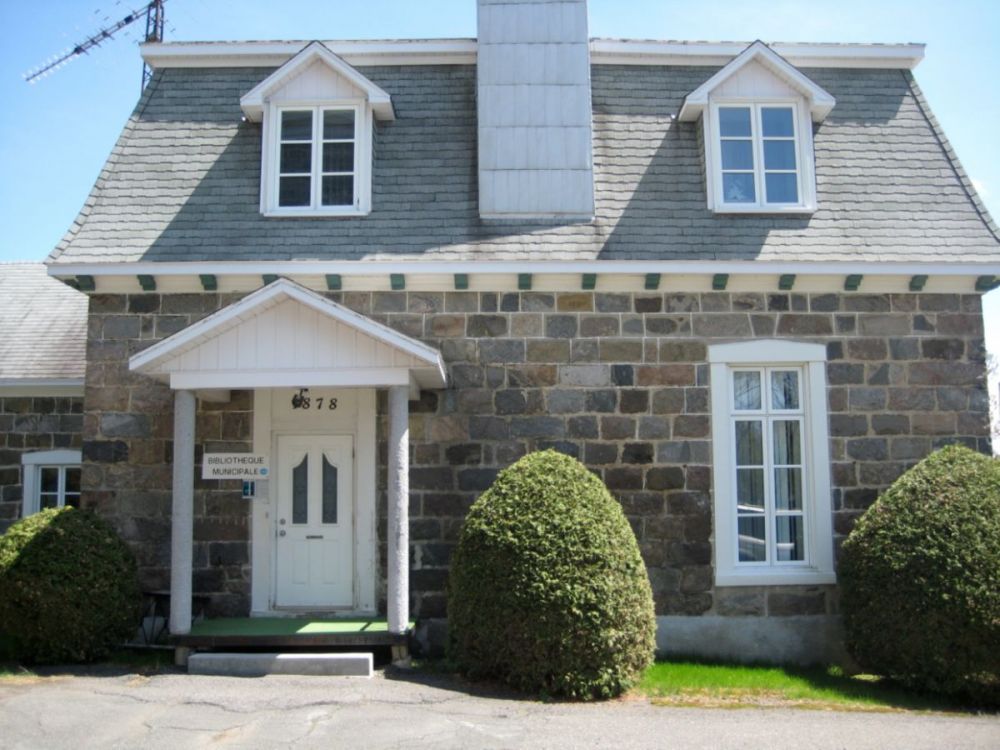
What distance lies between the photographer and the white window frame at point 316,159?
11.0m

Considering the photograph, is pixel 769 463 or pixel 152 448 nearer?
pixel 152 448

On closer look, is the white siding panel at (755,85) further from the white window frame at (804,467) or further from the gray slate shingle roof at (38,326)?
the gray slate shingle roof at (38,326)

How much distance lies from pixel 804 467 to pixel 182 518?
678 cm

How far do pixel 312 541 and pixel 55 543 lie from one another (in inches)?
104

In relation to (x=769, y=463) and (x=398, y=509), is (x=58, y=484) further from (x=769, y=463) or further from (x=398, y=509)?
(x=769, y=463)

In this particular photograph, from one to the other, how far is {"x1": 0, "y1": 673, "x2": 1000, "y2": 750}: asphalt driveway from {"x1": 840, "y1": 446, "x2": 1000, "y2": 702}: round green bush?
0.59 m

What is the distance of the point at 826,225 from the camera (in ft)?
36.2

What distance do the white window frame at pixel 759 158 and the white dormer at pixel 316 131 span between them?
3930mm

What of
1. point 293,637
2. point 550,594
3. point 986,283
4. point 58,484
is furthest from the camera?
point 58,484

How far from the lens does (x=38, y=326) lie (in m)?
14.4

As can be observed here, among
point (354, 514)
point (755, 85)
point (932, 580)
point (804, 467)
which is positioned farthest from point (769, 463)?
point (354, 514)

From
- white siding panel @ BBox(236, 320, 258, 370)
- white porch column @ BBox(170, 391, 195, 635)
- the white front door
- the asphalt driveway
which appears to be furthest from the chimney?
the asphalt driveway

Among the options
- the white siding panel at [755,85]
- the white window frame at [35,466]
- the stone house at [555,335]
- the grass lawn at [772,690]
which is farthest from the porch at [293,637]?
the white siding panel at [755,85]

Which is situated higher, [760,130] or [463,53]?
[463,53]
